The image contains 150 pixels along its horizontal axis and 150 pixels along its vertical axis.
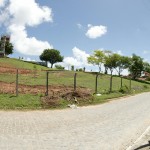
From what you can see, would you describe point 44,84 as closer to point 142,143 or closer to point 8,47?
point 142,143

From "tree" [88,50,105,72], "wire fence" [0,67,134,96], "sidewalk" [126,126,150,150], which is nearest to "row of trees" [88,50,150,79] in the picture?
"tree" [88,50,105,72]

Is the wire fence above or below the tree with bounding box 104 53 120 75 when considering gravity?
below

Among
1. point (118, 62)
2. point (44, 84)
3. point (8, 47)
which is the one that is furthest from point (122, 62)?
point (44, 84)

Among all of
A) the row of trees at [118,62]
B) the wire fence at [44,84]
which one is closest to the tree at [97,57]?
the row of trees at [118,62]

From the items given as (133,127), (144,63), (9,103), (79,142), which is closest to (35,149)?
(79,142)

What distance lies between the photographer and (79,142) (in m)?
9.02

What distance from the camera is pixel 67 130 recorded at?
1066cm

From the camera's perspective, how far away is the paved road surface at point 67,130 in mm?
8633

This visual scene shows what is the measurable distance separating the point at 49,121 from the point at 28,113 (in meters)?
2.16

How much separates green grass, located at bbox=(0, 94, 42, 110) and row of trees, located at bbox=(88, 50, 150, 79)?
2889 inches

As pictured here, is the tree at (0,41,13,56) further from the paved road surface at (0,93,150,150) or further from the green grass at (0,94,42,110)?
the paved road surface at (0,93,150,150)

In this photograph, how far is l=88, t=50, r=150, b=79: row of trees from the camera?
89062 millimetres

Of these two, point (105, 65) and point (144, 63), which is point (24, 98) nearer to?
point (144, 63)

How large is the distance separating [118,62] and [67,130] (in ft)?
291
